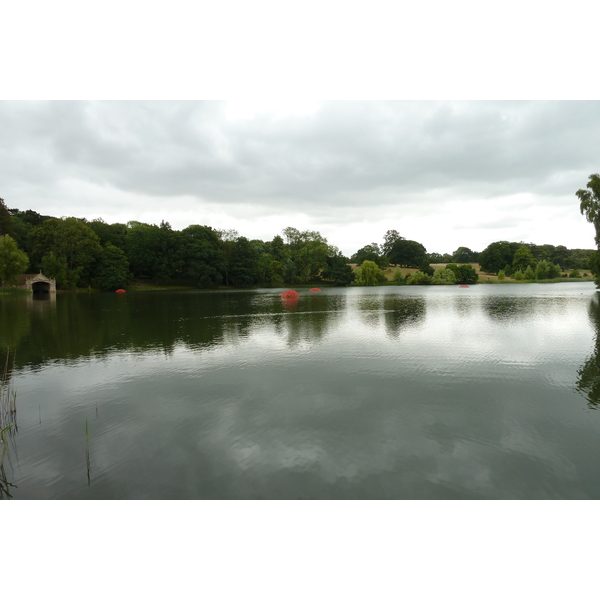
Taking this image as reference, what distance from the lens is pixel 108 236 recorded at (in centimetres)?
8969

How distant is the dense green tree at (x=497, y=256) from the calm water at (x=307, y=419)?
139299 mm

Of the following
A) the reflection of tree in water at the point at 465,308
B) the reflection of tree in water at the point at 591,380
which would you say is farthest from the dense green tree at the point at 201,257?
the reflection of tree in water at the point at 591,380

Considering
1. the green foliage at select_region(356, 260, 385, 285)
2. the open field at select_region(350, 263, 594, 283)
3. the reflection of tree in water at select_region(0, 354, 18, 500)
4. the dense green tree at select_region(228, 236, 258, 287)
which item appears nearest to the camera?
the reflection of tree in water at select_region(0, 354, 18, 500)

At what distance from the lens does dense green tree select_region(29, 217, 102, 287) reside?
2982 inches

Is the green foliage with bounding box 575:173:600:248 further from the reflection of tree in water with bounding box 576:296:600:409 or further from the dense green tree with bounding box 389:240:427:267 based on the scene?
the dense green tree with bounding box 389:240:427:267

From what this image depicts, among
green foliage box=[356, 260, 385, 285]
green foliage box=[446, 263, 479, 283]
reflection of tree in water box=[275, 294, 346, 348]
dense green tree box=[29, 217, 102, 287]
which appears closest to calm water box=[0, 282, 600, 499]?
reflection of tree in water box=[275, 294, 346, 348]

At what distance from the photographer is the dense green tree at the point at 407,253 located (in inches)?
5738

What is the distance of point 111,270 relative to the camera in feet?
260

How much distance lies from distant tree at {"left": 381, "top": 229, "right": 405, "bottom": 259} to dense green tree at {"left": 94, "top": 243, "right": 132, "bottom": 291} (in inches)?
4118

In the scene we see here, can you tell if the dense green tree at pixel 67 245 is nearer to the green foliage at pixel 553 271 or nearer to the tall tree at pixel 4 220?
the tall tree at pixel 4 220

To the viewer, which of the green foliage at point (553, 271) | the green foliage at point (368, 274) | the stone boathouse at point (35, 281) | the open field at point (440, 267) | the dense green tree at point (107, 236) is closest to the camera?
the stone boathouse at point (35, 281)

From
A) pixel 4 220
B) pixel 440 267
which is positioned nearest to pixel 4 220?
pixel 4 220

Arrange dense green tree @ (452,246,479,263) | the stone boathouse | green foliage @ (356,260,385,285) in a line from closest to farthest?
1. the stone boathouse
2. green foliage @ (356,260,385,285)
3. dense green tree @ (452,246,479,263)

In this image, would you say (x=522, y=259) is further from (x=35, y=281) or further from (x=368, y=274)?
(x=35, y=281)
